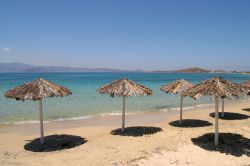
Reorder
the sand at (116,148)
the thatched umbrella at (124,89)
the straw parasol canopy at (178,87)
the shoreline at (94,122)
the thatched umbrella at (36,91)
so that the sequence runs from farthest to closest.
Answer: the shoreline at (94,122), the straw parasol canopy at (178,87), the thatched umbrella at (124,89), the thatched umbrella at (36,91), the sand at (116,148)

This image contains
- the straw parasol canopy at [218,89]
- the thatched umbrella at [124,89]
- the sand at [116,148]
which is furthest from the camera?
the thatched umbrella at [124,89]

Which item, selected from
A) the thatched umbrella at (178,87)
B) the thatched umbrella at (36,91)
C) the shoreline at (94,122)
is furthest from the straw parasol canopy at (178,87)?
the thatched umbrella at (36,91)

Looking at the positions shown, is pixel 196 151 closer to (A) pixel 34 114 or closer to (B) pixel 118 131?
(B) pixel 118 131

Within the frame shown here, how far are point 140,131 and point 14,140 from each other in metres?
4.77

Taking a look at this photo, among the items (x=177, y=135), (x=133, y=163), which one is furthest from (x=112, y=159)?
(x=177, y=135)

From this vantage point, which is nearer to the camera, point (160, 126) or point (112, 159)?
point (112, 159)

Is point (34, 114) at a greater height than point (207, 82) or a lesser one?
lesser

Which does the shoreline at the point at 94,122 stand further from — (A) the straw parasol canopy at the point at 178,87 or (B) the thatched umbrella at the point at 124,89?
(B) the thatched umbrella at the point at 124,89

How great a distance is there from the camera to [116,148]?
9234 mm

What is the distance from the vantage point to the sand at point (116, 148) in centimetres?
805

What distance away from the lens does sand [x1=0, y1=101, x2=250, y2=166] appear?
8047 mm

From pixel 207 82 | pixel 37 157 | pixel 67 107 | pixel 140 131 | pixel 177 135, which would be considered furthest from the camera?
pixel 67 107

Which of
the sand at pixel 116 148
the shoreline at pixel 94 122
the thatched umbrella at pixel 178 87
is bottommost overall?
the shoreline at pixel 94 122

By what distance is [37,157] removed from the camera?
28.0 ft
